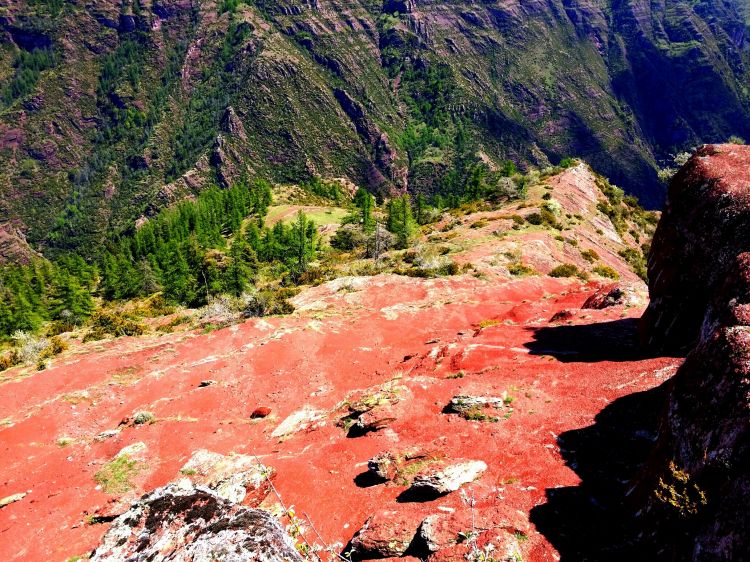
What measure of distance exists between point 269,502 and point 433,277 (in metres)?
31.2

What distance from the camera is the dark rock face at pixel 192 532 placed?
769cm

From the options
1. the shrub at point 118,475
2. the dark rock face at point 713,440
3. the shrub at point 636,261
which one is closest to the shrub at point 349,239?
the shrub at point 636,261

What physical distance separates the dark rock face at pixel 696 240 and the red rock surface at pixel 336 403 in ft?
6.77

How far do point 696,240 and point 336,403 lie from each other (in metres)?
18.4

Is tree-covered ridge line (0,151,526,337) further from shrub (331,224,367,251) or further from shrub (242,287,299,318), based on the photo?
shrub (242,287,299,318)

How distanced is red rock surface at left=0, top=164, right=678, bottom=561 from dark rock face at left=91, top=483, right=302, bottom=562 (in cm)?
407

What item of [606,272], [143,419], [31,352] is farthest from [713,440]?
[606,272]

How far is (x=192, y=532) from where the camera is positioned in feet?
30.3

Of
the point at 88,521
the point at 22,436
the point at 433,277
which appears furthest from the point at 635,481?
the point at 433,277

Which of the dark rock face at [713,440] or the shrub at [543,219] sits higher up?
the dark rock face at [713,440]

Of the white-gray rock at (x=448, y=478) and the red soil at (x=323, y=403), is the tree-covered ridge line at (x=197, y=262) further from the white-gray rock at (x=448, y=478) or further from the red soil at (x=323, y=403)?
the white-gray rock at (x=448, y=478)

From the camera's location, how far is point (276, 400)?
24.7 m

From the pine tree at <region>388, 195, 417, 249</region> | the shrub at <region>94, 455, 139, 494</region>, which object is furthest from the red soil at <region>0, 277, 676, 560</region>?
the pine tree at <region>388, 195, 417, 249</region>

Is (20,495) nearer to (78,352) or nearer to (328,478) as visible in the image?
(328,478)
